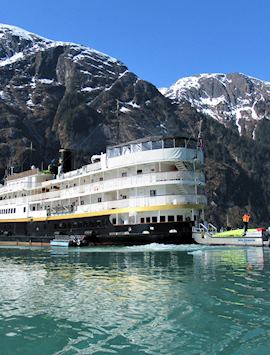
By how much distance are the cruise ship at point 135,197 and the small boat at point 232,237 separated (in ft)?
3.27

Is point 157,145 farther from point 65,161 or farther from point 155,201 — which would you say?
point 65,161

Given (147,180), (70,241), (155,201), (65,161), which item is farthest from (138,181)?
(65,161)

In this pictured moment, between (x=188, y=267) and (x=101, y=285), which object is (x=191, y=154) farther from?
(x=101, y=285)

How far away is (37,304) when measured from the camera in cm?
1480

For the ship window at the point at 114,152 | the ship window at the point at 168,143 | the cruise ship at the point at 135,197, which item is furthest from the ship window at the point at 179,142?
the ship window at the point at 114,152

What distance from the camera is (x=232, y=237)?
44.1 m

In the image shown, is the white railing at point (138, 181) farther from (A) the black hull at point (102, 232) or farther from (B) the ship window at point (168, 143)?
(A) the black hull at point (102, 232)

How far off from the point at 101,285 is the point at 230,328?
8.48 m

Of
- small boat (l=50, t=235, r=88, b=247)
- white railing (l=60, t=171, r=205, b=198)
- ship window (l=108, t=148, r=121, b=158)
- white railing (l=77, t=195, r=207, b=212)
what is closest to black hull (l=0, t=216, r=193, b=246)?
small boat (l=50, t=235, r=88, b=247)

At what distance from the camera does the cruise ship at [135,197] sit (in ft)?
148

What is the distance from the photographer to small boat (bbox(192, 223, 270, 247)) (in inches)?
1681

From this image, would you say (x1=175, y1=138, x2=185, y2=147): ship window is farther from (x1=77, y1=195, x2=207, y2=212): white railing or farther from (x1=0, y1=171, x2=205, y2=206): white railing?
(x1=77, y1=195, x2=207, y2=212): white railing

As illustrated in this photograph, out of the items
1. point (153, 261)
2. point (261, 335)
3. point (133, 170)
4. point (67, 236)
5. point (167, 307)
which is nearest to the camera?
point (261, 335)

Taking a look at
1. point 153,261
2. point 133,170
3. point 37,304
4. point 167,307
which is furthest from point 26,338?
point 133,170
